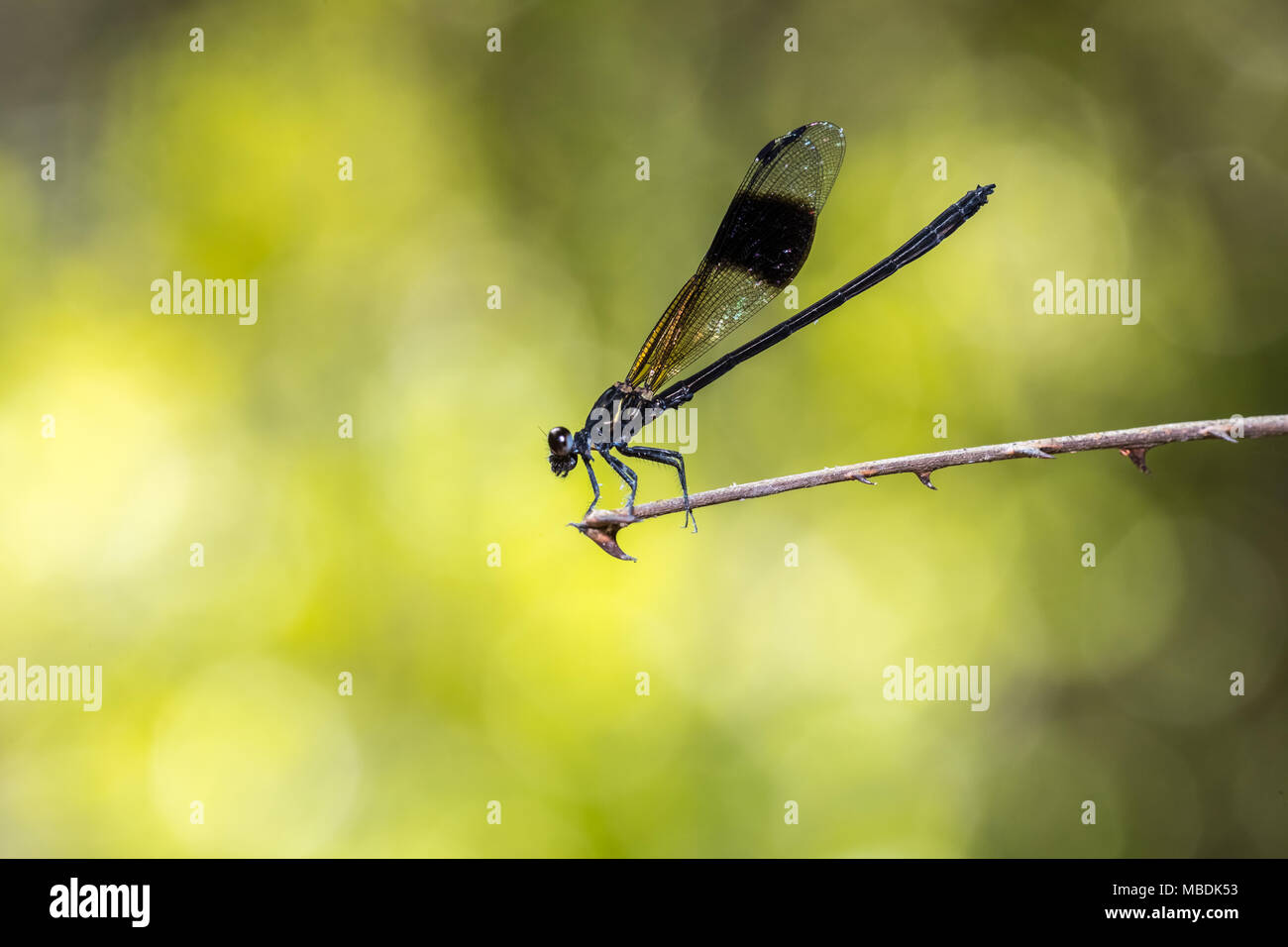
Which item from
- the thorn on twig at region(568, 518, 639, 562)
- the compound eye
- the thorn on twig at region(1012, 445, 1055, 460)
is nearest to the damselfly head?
the compound eye

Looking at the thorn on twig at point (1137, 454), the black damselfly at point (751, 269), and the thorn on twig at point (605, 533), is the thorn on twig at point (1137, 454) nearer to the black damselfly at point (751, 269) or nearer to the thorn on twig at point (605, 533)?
the thorn on twig at point (605, 533)

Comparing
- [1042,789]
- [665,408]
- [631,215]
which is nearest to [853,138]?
[631,215]

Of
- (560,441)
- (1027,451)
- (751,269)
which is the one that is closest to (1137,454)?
(1027,451)

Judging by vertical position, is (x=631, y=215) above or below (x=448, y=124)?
below

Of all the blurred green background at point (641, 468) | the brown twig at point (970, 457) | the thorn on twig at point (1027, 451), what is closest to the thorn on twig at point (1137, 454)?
the brown twig at point (970, 457)

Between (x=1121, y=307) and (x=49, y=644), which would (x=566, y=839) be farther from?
(x=1121, y=307)

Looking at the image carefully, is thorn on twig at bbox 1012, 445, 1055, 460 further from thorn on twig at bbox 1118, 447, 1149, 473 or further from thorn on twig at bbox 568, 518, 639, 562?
thorn on twig at bbox 568, 518, 639, 562
